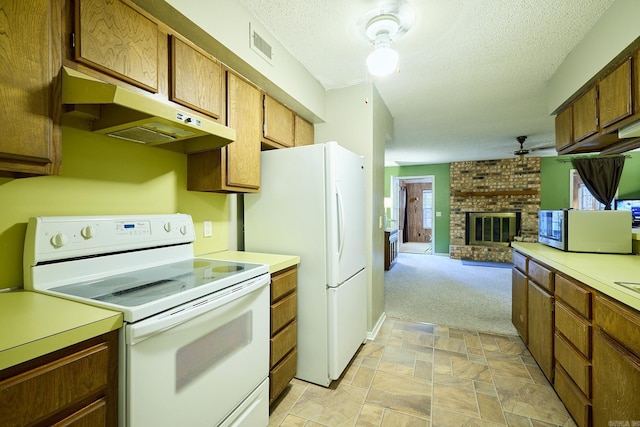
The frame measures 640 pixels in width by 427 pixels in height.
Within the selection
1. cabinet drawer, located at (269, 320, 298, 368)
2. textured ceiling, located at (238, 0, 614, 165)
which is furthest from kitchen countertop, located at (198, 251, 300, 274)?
textured ceiling, located at (238, 0, 614, 165)

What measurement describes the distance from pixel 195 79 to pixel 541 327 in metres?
2.85

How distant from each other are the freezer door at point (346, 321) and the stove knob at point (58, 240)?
1.45 meters

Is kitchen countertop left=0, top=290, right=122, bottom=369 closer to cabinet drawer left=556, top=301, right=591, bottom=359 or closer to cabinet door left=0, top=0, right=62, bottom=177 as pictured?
cabinet door left=0, top=0, right=62, bottom=177

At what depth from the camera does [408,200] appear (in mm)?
10320

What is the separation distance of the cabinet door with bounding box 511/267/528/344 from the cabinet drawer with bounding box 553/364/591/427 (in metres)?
0.67

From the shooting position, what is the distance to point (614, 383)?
126 centimetres

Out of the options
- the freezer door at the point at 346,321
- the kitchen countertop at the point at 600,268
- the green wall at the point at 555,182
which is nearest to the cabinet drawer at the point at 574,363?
the kitchen countertop at the point at 600,268

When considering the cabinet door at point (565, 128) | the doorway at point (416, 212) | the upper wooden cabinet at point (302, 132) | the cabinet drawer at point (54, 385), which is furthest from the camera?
the doorway at point (416, 212)

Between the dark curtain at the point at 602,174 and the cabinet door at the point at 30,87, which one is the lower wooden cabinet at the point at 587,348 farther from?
the dark curtain at the point at 602,174

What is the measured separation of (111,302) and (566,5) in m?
2.74

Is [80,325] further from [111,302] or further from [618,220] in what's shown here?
[618,220]

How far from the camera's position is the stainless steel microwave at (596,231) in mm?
2057

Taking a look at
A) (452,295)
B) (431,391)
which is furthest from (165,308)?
(452,295)

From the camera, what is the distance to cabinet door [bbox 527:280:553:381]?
191 centimetres
